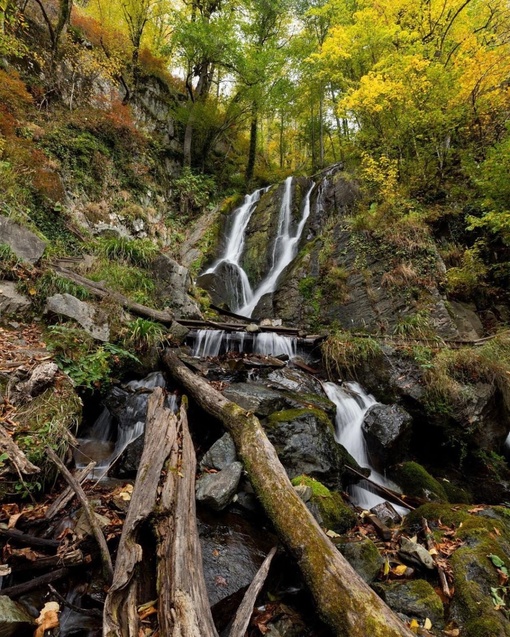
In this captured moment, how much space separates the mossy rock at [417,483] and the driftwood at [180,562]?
139 inches

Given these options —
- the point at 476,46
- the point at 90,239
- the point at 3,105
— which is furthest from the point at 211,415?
the point at 476,46

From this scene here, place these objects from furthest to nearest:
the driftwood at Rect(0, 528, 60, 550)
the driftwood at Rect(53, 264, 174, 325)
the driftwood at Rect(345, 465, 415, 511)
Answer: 1. the driftwood at Rect(53, 264, 174, 325)
2. the driftwood at Rect(345, 465, 415, 511)
3. the driftwood at Rect(0, 528, 60, 550)

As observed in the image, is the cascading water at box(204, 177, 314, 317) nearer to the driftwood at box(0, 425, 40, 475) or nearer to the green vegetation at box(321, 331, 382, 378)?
the green vegetation at box(321, 331, 382, 378)

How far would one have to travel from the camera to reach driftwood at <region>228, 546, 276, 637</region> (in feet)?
6.18

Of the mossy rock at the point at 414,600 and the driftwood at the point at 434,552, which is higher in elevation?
the mossy rock at the point at 414,600

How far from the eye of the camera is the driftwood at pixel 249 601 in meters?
1.88

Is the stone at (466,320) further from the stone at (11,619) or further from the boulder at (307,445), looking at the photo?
the stone at (11,619)

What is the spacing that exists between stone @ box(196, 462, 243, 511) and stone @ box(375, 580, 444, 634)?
1.40 m

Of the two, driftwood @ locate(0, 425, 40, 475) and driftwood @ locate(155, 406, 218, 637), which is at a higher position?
driftwood @ locate(0, 425, 40, 475)

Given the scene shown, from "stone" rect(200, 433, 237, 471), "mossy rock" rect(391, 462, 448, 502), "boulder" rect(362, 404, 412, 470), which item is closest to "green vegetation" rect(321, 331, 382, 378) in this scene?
"boulder" rect(362, 404, 412, 470)

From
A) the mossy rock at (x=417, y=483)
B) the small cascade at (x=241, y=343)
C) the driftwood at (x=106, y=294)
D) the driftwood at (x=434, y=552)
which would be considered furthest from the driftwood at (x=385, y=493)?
the driftwood at (x=106, y=294)

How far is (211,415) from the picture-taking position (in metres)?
4.35

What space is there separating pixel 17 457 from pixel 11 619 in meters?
1.23

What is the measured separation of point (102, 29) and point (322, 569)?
→ 19.3 meters
